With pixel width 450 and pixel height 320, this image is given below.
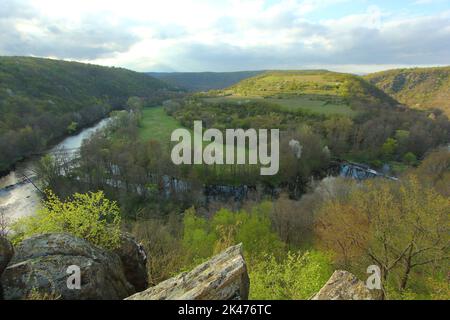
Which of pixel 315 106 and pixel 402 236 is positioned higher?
pixel 315 106

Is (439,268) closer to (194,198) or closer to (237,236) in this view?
(237,236)

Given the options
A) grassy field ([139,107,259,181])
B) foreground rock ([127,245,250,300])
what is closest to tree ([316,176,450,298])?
foreground rock ([127,245,250,300])

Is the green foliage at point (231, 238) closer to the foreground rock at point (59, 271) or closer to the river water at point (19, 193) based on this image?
the foreground rock at point (59, 271)

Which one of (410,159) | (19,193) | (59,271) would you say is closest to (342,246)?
(59,271)

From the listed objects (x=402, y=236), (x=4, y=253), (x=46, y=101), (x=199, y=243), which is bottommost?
(x=199, y=243)

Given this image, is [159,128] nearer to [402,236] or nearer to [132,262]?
[402,236]
